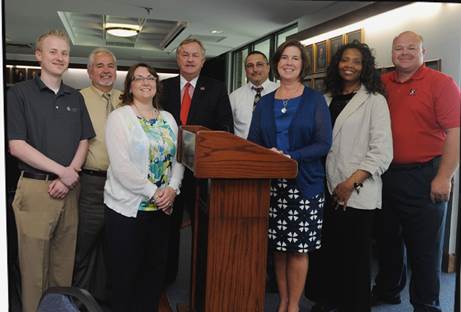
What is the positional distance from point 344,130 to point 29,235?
5.35ft

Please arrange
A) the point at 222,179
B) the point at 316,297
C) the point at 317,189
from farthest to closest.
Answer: the point at 316,297 < the point at 317,189 < the point at 222,179

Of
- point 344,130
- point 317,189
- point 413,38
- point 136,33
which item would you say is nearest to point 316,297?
point 317,189

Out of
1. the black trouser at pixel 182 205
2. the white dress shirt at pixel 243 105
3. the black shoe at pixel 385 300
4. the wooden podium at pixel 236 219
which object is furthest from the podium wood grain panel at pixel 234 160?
the black shoe at pixel 385 300

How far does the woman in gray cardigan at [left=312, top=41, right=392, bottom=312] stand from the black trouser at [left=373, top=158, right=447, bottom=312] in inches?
3.8

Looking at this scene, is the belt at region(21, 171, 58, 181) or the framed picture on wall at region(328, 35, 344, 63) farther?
the framed picture on wall at region(328, 35, 344, 63)

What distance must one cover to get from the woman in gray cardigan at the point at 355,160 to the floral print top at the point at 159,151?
2.78 ft

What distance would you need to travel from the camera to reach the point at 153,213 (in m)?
2.17

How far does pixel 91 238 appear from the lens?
233 cm

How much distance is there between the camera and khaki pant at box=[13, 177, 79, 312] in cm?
206

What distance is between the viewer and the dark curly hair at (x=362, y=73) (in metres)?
2.31

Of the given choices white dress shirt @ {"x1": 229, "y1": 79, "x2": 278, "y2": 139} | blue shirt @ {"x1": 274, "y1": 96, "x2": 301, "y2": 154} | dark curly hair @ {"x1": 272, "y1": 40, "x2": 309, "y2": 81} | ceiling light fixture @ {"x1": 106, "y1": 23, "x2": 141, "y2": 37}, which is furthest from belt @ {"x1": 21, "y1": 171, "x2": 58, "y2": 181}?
dark curly hair @ {"x1": 272, "y1": 40, "x2": 309, "y2": 81}

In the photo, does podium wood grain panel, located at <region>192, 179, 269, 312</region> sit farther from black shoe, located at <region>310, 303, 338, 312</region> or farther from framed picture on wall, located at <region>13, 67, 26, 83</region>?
framed picture on wall, located at <region>13, 67, 26, 83</region>

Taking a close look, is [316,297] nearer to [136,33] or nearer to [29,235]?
[29,235]

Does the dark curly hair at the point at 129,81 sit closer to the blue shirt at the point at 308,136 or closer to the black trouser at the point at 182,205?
the black trouser at the point at 182,205
